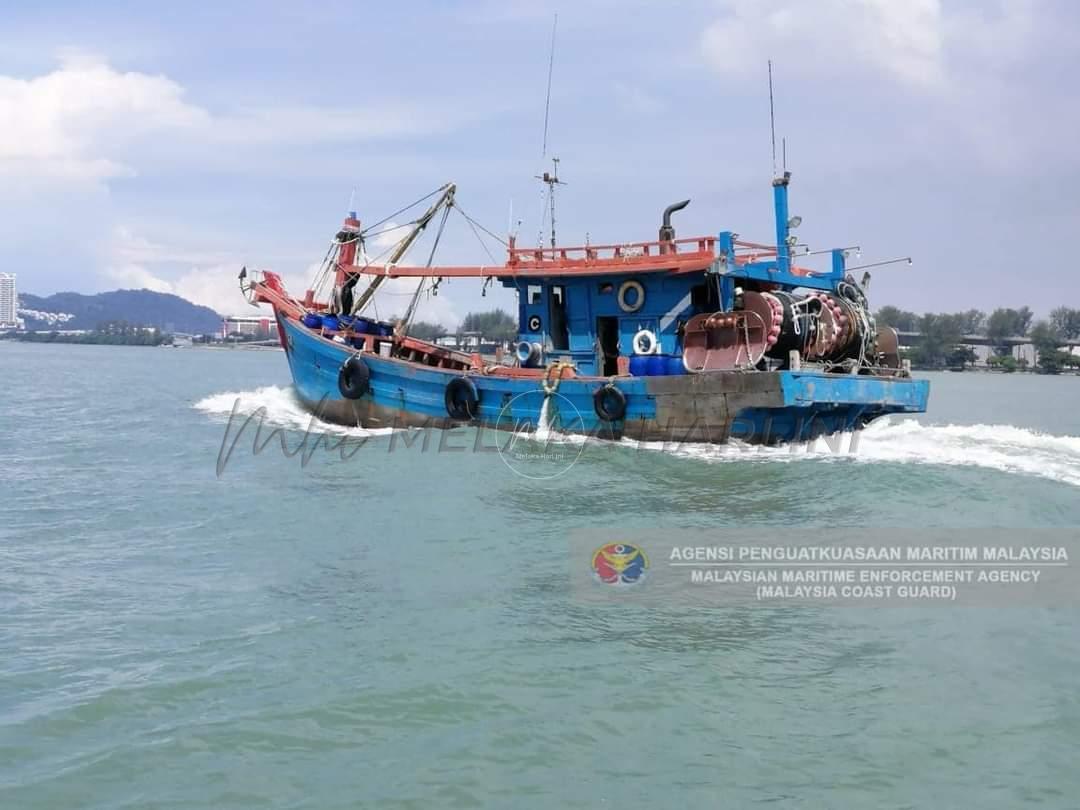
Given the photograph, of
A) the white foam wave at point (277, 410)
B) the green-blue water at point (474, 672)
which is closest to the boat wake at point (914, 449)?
the white foam wave at point (277, 410)

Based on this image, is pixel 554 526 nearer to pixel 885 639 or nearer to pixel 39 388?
pixel 885 639

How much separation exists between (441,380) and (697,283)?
5.03m

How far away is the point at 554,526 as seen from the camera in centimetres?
1065

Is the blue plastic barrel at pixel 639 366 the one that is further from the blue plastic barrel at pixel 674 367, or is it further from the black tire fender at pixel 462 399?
the black tire fender at pixel 462 399

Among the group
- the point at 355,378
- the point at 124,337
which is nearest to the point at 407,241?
the point at 355,378

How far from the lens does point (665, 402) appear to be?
1619 cm

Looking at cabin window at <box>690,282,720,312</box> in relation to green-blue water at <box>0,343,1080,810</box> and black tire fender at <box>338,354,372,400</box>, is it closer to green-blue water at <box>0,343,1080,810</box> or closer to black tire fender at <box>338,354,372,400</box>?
green-blue water at <box>0,343,1080,810</box>

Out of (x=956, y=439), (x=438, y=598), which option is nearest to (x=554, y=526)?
(x=438, y=598)

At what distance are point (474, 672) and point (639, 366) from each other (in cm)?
1080

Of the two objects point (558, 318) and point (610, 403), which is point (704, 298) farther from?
point (558, 318)

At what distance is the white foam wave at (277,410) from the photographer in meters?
19.8

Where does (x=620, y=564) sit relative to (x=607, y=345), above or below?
below

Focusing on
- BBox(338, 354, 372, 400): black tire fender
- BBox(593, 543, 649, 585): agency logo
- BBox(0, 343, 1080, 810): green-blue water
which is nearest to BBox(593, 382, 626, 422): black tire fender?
BBox(0, 343, 1080, 810): green-blue water

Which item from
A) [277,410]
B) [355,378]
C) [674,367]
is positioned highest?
[674,367]
